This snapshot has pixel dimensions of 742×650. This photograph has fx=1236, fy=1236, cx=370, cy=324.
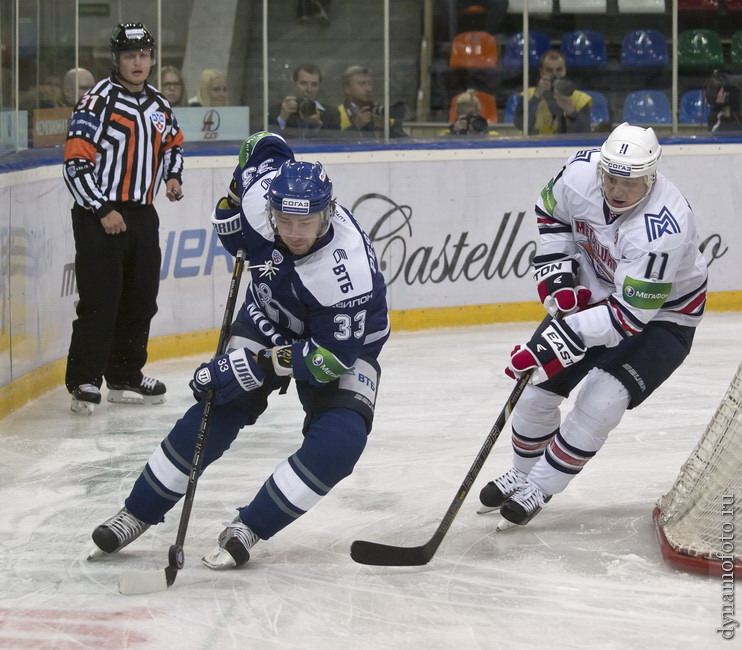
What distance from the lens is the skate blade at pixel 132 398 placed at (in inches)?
181

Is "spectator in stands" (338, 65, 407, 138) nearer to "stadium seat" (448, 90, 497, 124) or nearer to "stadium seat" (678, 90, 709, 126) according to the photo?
"stadium seat" (448, 90, 497, 124)

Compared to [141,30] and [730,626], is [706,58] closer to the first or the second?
[141,30]

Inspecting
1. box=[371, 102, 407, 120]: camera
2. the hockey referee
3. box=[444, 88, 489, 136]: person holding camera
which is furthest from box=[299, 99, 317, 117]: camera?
the hockey referee

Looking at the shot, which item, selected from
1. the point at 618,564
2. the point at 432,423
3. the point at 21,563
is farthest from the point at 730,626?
the point at 432,423

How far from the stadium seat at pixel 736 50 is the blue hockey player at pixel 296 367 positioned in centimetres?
451

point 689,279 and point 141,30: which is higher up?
point 141,30

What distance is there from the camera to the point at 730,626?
2.54 metres

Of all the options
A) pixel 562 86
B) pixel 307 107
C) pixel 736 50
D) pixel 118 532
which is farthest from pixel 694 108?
pixel 118 532

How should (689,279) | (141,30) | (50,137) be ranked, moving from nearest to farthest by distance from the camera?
(689,279), (141,30), (50,137)

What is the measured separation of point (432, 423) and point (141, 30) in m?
1.72

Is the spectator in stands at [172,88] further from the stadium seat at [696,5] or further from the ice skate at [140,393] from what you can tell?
the stadium seat at [696,5]

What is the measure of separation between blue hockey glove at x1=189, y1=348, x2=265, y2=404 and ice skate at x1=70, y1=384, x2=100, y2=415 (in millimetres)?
1687

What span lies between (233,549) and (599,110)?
4.56 m

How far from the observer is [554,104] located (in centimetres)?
654
